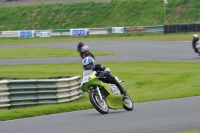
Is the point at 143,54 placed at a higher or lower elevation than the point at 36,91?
lower

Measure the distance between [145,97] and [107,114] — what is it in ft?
12.0

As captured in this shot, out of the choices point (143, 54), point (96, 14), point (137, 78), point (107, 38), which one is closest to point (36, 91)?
point (137, 78)

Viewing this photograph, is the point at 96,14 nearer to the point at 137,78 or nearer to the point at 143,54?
the point at 143,54

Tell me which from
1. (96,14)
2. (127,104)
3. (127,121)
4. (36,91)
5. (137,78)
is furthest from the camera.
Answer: (96,14)

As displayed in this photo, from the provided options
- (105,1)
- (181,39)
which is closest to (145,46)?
(181,39)

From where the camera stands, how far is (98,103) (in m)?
11.4

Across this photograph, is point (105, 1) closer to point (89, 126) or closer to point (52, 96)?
point (52, 96)

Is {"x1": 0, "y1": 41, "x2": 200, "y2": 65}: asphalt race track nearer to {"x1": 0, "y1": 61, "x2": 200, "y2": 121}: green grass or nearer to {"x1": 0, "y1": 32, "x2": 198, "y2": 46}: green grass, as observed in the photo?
{"x1": 0, "y1": 61, "x2": 200, "y2": 121}: green grass

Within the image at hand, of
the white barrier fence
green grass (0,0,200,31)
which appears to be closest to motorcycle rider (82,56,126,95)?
the white barrier fence

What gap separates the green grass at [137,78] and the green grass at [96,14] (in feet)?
92.6

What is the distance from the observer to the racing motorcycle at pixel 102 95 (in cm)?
1137

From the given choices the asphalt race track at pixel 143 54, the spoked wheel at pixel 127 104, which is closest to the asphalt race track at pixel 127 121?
the spoked wheel at pixel 127 104

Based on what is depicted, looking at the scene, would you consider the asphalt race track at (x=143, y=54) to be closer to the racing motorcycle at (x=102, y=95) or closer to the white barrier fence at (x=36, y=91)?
the white barrier fence at (x=36, y=91)

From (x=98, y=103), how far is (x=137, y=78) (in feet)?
35.5
